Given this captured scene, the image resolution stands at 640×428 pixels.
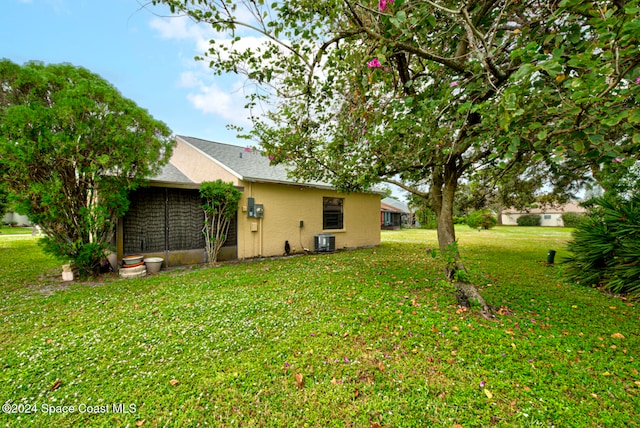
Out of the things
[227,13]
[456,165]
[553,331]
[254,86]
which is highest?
[227,13]

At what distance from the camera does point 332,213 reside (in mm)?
11406

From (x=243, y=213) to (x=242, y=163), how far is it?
2666 millimetres

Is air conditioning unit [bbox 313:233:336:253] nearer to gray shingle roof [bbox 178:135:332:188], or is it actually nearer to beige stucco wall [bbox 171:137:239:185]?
gray shingle roof [bbox 178:135:332:188]

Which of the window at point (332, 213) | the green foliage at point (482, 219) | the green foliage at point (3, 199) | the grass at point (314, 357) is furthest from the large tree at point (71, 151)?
the green foliage at point (482, 219)

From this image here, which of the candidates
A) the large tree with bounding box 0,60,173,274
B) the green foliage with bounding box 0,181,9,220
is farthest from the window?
the green foliage with bounding box 0,181,9,220

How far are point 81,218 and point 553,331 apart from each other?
940cm

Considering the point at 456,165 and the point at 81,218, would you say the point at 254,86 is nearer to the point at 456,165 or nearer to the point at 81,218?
the point at 456,165

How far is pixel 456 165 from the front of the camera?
186 inches

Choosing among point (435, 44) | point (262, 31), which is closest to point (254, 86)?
A: point (262, 31)

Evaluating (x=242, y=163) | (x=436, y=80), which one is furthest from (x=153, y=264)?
(x=436, y=80)

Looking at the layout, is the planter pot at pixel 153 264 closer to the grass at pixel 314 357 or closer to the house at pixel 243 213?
the house at pixel 243 213

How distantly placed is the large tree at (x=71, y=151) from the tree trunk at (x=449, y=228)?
22.6 ft

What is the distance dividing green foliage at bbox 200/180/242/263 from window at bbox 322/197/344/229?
402 cm

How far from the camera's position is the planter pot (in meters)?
6.85
